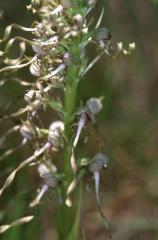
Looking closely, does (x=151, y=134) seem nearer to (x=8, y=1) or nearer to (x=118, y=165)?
(x=118, y=165)

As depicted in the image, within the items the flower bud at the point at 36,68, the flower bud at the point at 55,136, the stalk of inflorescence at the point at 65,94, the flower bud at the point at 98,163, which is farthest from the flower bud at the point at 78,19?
the flower bud at the point at 98,163

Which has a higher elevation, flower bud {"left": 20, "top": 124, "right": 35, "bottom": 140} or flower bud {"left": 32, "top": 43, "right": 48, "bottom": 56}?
flower bud {"left": 32, "top": 43, "right": 48, "bottom": 56}

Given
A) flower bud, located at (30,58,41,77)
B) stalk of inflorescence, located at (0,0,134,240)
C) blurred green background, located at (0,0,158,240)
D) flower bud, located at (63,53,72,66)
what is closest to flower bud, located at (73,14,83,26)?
stalk of inflorescence, located at (0,0,134,240)

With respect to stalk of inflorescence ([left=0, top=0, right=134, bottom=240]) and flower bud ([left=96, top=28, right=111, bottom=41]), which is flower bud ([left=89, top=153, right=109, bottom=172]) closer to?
stalk of inflorescence ([left=0, top=0, right=134, bottom=240])

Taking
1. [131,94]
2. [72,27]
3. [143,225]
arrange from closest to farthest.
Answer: [72,27], [143,225], [131,94]

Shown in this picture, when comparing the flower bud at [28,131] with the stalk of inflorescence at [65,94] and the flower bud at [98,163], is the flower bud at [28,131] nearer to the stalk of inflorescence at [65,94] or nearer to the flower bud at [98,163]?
the stalk of inflorescence at [65,94]

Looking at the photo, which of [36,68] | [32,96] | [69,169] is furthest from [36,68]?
[69,169]

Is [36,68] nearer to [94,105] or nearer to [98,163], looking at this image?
[94,105]

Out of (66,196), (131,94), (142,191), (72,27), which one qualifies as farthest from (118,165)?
(72,27)
